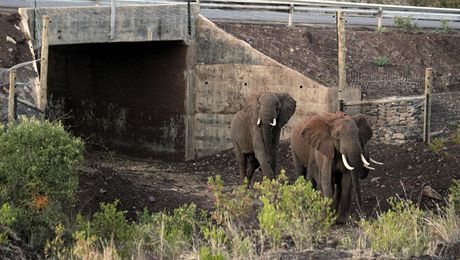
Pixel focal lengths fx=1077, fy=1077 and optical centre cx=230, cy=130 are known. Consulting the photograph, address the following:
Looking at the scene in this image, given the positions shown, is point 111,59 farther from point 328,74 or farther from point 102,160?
point 328,74

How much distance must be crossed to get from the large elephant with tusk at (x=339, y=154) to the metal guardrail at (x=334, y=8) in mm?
12525

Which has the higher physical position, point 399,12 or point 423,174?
point 399,12

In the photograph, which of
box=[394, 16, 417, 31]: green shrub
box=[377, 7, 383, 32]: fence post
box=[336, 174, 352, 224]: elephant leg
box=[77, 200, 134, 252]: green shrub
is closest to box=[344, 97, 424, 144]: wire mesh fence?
box=[336, 174, 352, 224]: elephant leg

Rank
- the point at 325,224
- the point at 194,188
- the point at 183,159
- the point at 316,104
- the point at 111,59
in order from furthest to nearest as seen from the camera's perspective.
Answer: the point at 111,59 < the point at 183,159 < the point at 316,104 < the point at 194,188 < the point at 325,224

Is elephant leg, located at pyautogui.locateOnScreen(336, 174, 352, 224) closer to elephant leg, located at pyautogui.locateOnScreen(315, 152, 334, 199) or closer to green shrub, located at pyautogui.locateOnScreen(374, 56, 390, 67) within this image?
elephant leg, located at pyautogui.locateOnScreen(315, 152, 334, 199)

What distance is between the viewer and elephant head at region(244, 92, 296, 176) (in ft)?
66.2

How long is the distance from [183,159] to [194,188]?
518 cm

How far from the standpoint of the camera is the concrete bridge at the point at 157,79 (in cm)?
2492

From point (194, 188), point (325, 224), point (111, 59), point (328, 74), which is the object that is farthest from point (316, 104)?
point (325, 224)

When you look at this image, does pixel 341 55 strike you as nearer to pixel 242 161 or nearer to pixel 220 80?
pixel 242 161

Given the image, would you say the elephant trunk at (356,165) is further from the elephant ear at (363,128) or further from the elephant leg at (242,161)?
the elephant leg at (242,161)

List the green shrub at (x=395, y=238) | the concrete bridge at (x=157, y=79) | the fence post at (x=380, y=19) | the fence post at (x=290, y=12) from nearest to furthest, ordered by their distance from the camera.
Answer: the green shrub at (x=395, y=238)
the concrete bridge at (x=157, y=79)
the fence post at (x=290, y=12)
the fence post at (x=380, y=19)

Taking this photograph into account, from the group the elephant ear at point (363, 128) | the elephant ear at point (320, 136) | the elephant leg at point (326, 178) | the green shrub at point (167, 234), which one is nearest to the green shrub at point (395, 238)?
the green shrub at point (167, 234)

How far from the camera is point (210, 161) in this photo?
2575 cm
